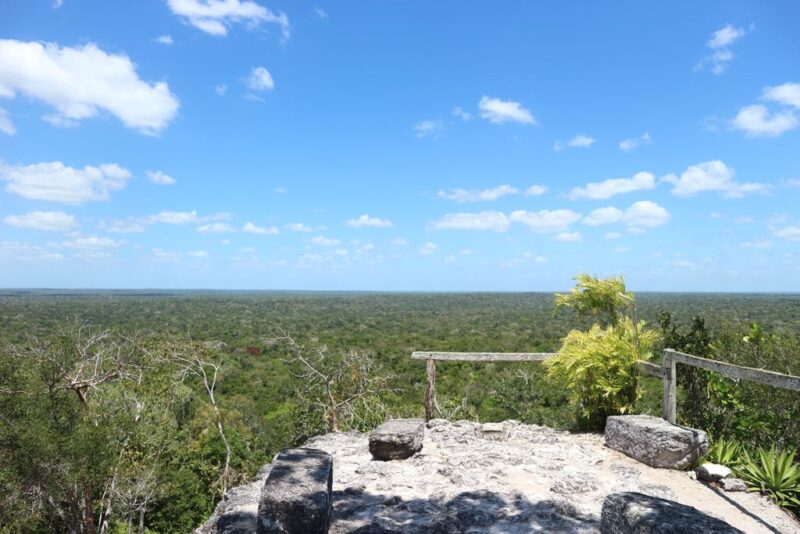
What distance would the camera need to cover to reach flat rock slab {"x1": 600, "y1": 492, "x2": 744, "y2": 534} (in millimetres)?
3553

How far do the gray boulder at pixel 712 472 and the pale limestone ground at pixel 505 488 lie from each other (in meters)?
0.16

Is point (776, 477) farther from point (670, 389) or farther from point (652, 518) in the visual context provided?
point (652, 518)

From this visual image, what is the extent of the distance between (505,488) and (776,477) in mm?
3029

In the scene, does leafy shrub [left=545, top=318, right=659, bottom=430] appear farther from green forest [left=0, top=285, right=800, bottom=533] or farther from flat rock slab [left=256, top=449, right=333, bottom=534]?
flat rock slab [left=256, top=449, right=333, bottom=534]

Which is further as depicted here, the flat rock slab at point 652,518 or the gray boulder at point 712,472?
the gray boulder at point 712,472

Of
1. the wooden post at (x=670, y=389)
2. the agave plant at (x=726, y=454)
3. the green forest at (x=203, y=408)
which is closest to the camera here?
the agave plant at (x=726, y=454)

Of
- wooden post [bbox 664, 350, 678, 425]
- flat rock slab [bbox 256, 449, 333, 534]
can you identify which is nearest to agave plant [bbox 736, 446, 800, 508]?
wooden post [bbox 664, 350, 678, 425]

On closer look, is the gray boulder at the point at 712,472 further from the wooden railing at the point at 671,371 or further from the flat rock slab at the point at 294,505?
the flat rock slab at the point at 294,505

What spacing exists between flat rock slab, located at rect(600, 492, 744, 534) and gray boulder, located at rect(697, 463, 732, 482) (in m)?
2.90

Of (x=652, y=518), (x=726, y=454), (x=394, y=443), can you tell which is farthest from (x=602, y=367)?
(x=652, y=518)

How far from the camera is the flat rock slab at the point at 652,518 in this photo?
3.55m

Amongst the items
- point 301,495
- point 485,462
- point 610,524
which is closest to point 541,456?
point 485,462

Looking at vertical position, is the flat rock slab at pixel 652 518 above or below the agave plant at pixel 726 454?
above

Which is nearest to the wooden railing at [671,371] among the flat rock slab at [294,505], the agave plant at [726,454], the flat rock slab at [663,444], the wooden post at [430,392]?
the wooden post at [430,392]
